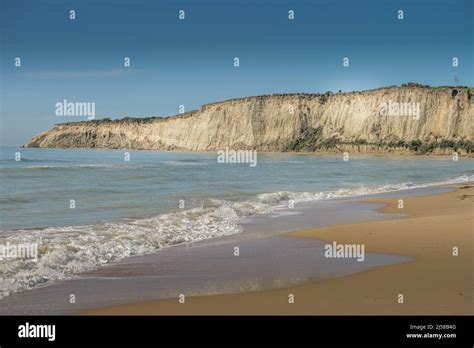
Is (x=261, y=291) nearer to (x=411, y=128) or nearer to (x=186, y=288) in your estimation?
(x=186, y=288)

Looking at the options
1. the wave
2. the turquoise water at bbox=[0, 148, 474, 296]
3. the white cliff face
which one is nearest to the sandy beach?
the wave

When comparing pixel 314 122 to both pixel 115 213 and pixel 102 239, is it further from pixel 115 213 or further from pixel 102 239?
pixel 102 239

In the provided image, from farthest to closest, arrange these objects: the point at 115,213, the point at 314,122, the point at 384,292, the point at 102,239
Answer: the point at 314,122
the point at 115,213
the point at 102,239
the point at 384,292

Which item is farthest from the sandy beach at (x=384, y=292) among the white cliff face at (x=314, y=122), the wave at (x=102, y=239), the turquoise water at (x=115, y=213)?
the white cliff face at (x=314, y=122)

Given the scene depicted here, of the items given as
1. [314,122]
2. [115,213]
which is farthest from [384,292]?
[314,122]

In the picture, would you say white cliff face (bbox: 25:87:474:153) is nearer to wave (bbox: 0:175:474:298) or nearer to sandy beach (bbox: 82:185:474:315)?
wave (bbox: 0:175:474:298)

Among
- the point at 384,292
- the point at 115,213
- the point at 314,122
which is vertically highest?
the point at 314,122

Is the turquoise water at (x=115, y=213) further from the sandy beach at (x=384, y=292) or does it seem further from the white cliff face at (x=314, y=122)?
the white cliff face at (x=314, y=122)
